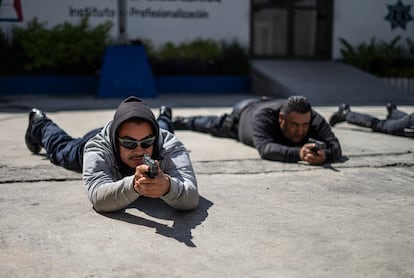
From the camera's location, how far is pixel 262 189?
12.7 feet

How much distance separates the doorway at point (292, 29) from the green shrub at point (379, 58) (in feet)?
2.00

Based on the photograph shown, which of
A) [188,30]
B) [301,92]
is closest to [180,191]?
[301,92]

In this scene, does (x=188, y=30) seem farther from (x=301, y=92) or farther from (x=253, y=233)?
(x=253, y=233)

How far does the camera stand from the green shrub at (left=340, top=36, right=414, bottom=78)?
13000mm

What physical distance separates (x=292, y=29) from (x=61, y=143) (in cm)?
1011

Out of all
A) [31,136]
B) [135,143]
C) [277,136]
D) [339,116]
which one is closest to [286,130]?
[277,136]

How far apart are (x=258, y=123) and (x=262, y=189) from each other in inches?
48.3

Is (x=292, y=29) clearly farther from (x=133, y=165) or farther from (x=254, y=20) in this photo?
(x=133, y=165)

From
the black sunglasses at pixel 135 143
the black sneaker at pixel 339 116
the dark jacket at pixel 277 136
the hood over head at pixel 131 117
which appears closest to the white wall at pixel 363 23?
the black sneaker at pixel 339 116

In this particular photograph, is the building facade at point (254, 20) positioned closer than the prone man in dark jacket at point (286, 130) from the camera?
No

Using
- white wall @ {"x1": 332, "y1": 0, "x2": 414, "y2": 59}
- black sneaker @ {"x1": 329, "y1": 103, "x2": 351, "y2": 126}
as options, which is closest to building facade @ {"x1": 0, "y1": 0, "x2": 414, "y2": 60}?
white wall @ {"x1": 332, "y1": 0, "x2": 414, "y2": 59}

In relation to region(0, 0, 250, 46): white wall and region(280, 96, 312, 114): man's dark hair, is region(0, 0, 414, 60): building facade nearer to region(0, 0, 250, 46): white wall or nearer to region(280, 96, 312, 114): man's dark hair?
region(0, 0, 250, 46): white wall

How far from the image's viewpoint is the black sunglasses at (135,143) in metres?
3.15

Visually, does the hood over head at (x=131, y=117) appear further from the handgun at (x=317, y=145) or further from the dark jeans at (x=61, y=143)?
the handgun at (x=317, y=145)
